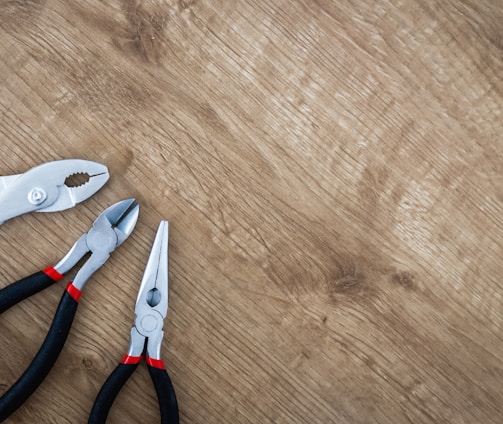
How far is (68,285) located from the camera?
75cm

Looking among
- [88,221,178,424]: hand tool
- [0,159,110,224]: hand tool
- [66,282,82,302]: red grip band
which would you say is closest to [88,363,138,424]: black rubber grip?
[88,221,178,424]: hand tool

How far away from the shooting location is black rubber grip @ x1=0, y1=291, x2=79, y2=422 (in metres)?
0.72

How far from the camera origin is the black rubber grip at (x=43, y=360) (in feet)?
2.37

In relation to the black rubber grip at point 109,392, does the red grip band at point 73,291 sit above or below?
above

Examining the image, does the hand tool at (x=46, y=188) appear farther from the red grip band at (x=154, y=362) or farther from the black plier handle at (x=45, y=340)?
the red grip band at (x=154, y=362)

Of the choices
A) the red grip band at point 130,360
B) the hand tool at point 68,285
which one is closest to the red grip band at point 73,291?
the hand tool at point 68,285

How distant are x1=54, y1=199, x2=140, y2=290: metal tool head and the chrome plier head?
56mm

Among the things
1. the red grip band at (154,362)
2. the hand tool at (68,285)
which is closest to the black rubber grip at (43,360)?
the hand tool at (68,285)

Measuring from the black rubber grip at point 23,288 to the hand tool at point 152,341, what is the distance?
0.13 meters

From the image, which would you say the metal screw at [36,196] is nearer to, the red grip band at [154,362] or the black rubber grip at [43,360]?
the black rubber grip at [43,360]

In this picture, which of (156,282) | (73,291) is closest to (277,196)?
(156,282)

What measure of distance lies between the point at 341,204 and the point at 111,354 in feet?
1.32

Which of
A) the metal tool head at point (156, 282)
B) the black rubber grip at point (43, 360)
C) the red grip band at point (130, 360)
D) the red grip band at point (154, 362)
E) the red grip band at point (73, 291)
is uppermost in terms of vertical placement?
the metal tool head at point (156, 282)

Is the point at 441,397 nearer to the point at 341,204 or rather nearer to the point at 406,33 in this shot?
the point at 341,204
